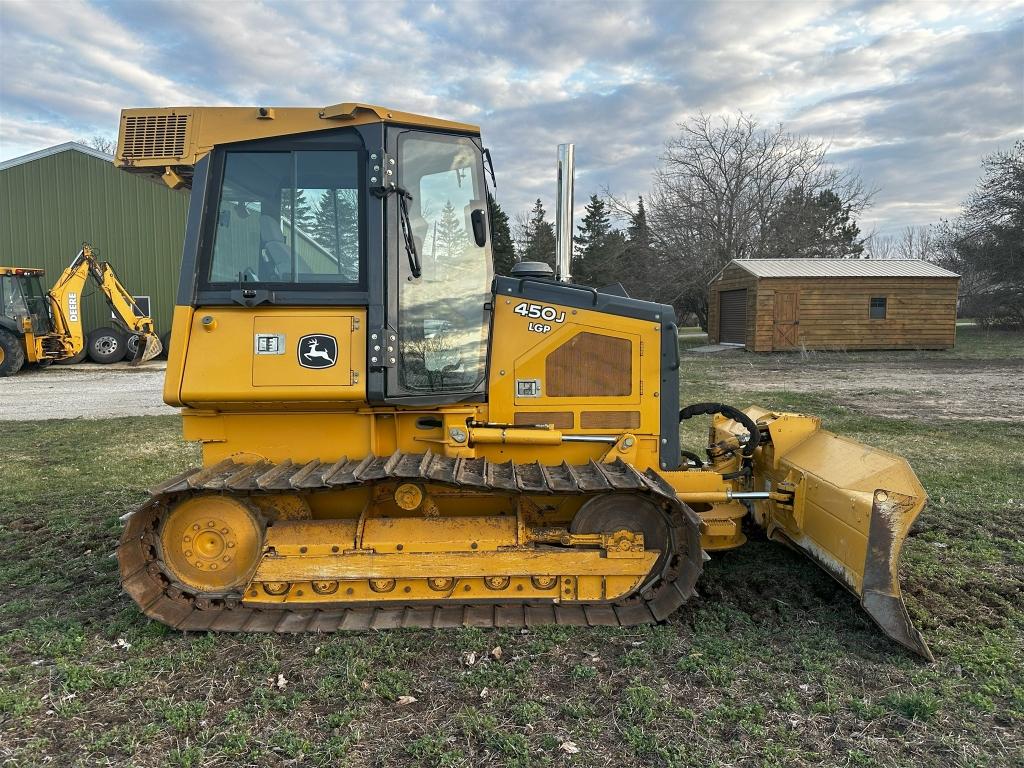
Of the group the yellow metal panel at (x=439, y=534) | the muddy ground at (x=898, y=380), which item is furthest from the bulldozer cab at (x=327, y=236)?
the muddy ground at (x=898, y=380)

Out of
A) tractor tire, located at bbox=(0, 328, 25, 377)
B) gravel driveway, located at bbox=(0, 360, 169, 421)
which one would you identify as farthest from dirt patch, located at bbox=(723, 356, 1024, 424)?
tractor tire, located at bbox=(0, 328, 25, 377)

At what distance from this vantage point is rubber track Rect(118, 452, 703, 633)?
12.3 feet

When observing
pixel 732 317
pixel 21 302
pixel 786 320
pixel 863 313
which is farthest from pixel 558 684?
pixel 732 317

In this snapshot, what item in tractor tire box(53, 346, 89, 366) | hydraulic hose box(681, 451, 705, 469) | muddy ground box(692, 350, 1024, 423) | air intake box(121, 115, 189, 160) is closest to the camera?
air intake box(121, 115, 189, 160)

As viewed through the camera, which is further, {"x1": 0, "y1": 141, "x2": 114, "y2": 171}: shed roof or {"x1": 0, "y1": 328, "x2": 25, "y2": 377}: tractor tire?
{"x1": 0, "y1": 141, "x2": 114, "y2": 171}: shed roof

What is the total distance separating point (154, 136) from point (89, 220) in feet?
78.3

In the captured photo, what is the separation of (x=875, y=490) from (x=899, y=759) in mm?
1427

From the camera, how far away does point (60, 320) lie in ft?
65.9

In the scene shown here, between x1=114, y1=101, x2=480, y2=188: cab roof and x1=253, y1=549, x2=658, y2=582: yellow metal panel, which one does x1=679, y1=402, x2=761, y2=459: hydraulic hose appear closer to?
x1=253, y1=549, x2=658, y2=582: yellow metal panel

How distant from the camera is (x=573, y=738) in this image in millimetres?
2963

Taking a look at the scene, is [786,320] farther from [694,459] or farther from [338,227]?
[338,227]

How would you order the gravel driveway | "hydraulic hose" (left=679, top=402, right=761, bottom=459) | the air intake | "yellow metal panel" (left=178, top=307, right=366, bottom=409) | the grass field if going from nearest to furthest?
the grass field, "yellow metal panel" (left=178, top=307, right=366, bottom=409), the air intake, "hydraulic hose" (left=679, top=402, right=761, bottom=459), the gravel driveway

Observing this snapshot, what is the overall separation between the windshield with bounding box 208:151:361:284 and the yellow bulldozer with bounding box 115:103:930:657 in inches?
0.5

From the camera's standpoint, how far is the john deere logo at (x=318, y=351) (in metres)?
3.93
